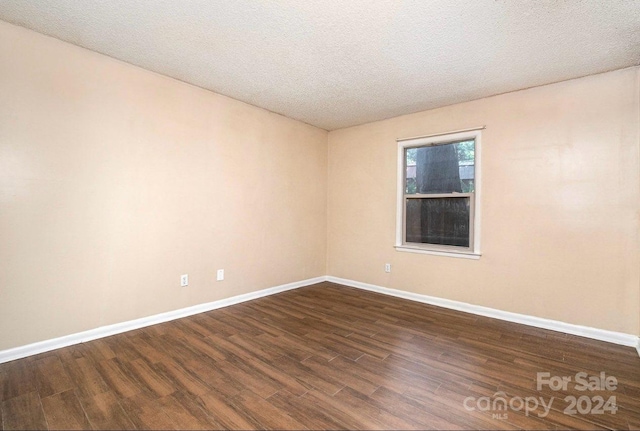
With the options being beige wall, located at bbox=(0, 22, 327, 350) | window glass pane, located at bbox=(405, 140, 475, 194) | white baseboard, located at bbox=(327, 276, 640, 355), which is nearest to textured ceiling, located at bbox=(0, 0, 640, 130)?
beige wall, located at bbox=(0, 22, 327, 350)

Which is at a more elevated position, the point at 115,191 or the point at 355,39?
the point at 355,39

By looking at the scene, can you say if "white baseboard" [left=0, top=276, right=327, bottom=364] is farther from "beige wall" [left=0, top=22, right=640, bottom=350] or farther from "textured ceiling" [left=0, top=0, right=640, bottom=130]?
"textured ceiling" [left=0, top=0, right=640, bottom=130]

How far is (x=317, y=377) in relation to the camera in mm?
2047

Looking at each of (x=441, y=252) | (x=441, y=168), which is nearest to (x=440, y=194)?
(x=441, y=168)

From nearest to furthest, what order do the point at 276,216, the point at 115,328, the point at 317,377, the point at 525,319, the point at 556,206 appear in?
the point at 317,377, the point at 115,328, the point at 556,206, the point at 525,319, the point at 276,216

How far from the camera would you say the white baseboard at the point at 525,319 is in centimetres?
262

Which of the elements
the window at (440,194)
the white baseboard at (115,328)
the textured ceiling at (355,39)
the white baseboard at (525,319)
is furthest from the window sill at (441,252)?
the white baseboard at (115,328)

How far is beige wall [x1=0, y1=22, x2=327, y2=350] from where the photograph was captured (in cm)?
225

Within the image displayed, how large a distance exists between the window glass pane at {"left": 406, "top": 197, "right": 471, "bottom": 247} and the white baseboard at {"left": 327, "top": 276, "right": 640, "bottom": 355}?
0.75 meters

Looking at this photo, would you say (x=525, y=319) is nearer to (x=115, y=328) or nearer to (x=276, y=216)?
(x=276, y=216)

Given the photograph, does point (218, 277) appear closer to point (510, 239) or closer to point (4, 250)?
point (4, 250)

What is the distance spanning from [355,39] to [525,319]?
3.28m

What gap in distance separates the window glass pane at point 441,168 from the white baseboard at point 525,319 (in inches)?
55.9

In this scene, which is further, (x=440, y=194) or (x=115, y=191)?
(x=440, y=194)
